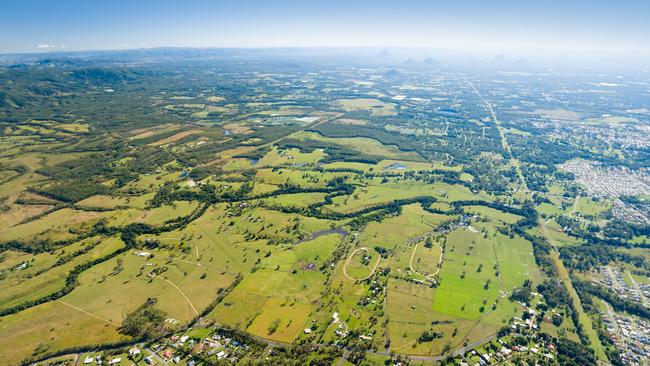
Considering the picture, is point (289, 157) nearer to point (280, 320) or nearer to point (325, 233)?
point (325, 233)

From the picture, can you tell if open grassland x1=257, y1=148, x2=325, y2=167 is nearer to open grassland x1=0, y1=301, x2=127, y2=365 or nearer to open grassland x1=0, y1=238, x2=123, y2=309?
open grassland x1=0, y1=238, x2=123, y2=309

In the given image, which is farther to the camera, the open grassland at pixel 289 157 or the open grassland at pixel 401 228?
the open grassland at pixel 289 157

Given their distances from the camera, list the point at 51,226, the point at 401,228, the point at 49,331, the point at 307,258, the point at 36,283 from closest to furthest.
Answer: the point at 49,331 < the point at 36,283 < the point at 307,258 < the point at 51,226 < the point at 401,228

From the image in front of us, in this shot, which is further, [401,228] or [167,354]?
[401,228]

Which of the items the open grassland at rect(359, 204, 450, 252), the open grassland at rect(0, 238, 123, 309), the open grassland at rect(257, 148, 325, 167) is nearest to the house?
the open grassland at rect(0, 238, 123, 309)

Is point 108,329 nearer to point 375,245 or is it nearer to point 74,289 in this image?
point 74,289

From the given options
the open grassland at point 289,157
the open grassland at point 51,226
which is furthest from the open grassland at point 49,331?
the open grassland at point 289,157

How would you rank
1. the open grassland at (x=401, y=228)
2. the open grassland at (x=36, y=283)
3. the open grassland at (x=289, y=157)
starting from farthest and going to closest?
the open grassland at (x=289, y=157) < the open grassland at (x=401, y=228) < the open grassland at (x=36, y=283)

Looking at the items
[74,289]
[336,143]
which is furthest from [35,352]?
[336,143]

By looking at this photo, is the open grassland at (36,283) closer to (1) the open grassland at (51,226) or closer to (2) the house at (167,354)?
(1) the open grassland at (51,226)

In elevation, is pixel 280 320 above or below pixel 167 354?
above

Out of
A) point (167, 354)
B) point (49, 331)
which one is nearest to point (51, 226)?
point (49, 331)
